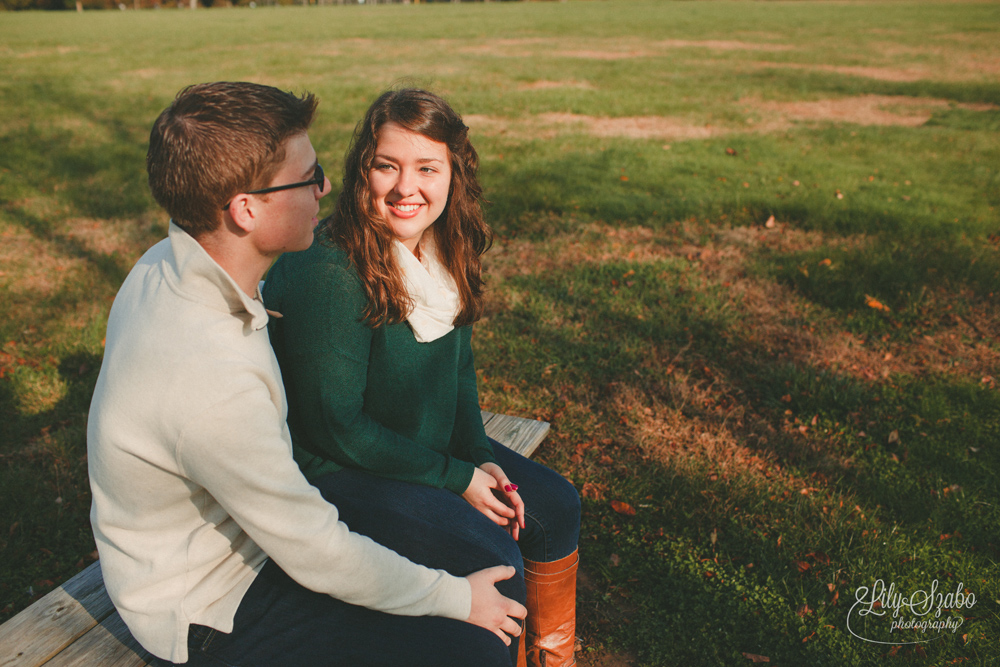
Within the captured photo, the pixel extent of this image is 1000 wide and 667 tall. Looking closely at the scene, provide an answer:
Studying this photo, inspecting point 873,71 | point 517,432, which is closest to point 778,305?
point 517,432

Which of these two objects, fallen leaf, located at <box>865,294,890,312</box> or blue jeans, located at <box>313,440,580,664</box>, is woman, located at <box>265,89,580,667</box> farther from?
fallen leaf, located at <box>865,294,890,312</box>

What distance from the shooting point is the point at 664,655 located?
2.52 metres

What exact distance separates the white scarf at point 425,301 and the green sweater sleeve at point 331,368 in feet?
0.64

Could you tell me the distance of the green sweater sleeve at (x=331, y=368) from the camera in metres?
1.87

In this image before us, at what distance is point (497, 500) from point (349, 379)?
2.01 ft

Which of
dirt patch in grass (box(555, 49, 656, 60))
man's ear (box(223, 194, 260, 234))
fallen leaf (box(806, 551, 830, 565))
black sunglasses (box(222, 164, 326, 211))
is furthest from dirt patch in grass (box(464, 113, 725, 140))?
dirt patch in grass (box(555, 49, 656, 60))

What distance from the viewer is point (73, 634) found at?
1.77 m

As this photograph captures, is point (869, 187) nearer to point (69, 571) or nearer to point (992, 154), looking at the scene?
point (992, 154)

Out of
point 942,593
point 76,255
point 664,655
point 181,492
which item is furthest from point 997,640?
point 76,255

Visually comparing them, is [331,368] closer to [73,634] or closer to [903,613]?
[73,634]

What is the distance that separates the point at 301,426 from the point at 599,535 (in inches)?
66.4

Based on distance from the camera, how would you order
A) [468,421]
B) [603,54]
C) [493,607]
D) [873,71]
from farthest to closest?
[603,54]
[873,71]
[468,421]
[493,607]

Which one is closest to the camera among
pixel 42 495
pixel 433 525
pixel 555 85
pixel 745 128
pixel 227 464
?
pixel 227 464

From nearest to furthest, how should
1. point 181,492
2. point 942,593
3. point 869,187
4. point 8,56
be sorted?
point 181,492 < point 942,593 < point 869,187 < point 8,56
